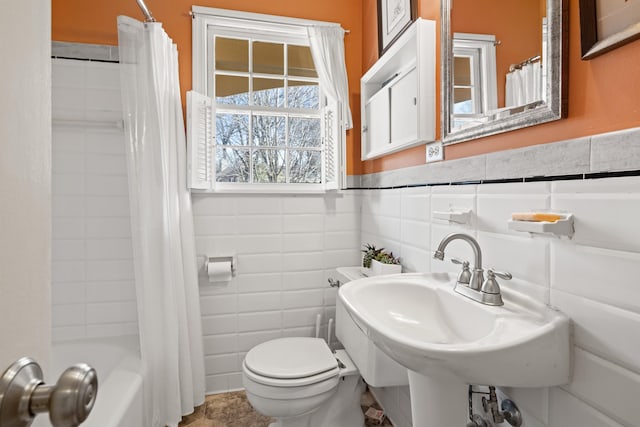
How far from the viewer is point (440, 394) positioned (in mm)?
907

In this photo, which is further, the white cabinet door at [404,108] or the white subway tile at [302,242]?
the white subway tile at [302,242]

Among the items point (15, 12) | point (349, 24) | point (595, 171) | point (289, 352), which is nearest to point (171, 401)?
point (289, 352)

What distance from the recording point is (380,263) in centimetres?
170

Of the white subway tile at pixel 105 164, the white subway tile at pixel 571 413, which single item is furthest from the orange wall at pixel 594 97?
the white subway tile at pixel 105 164

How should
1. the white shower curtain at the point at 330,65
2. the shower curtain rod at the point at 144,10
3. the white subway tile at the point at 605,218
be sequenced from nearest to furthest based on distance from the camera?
the white subway tile at the point at 605,218, the shower curtain rod at the point at 144,10, the white shower curtain at the point at 330,65

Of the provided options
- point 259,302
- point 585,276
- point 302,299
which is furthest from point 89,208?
point 585,276

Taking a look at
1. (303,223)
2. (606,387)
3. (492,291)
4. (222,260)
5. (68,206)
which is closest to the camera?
(606,387)

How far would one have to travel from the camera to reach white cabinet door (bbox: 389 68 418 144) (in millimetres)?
1532

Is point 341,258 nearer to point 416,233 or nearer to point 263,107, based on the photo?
point 416,233

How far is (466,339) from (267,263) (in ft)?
4.52

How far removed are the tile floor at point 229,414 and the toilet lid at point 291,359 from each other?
45 centimetres

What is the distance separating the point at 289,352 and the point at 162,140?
125 cm

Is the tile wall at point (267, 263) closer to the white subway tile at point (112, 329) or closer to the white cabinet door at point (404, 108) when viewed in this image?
the white subway tile at point (112, 329)

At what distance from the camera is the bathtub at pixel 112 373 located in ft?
4.21
